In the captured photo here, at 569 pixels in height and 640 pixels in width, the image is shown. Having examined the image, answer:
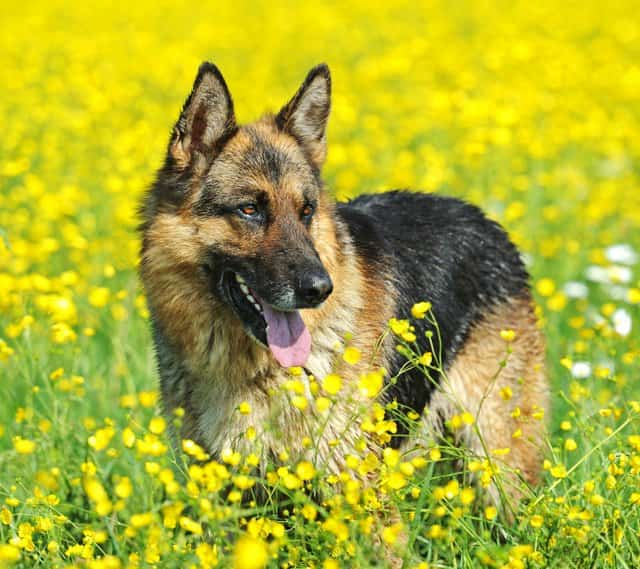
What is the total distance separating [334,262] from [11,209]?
431 centimetres

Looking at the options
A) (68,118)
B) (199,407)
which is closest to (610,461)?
(199,407)

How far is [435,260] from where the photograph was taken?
14.9ft

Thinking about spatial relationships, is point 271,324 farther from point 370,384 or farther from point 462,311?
point 462,311

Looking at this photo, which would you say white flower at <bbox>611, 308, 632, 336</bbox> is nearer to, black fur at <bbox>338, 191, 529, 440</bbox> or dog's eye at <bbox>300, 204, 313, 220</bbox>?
black fur at <bbox>338, 191, 529, 440</bbox>

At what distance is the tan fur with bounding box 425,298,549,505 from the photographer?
444cm

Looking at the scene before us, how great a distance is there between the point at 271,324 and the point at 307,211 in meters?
0.55

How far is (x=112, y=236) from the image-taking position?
7301 mm

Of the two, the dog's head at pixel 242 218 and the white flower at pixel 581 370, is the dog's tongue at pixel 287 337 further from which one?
the white flower at pixel 581 370

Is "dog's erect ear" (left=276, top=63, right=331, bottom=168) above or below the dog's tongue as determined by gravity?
above

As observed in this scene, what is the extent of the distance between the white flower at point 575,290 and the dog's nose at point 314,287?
3.29 m

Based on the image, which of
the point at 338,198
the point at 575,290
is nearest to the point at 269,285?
the point at 338,198

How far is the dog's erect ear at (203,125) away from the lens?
3.84 meters

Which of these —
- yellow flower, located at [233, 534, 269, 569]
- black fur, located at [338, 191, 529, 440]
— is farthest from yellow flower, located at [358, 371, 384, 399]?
black fur, located at [338, 191, 529, 440]

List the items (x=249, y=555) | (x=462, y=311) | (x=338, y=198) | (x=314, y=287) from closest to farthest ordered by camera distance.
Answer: (x=249, y=555) < (x=314, y=287) < (x=462, y=311) < (x=338, y=198)
